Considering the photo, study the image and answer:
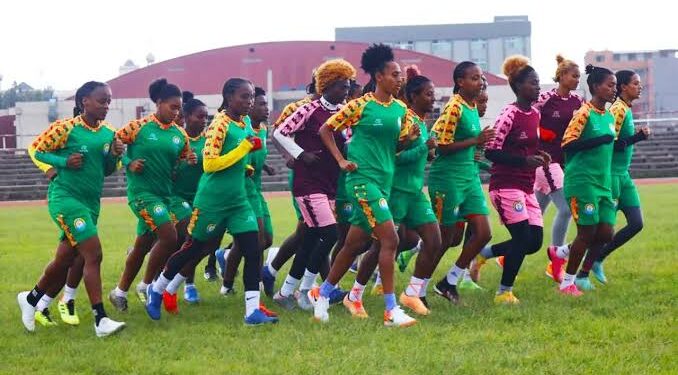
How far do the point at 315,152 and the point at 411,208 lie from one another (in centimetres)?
113

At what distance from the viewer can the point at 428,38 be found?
93438 mm

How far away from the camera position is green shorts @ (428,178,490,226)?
8.88m

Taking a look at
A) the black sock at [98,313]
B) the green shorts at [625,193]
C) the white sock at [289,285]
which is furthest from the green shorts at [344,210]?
the green shorts at [625,193]

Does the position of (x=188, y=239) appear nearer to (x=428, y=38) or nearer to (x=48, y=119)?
(x=48, y=119)

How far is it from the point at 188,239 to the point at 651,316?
151 inches

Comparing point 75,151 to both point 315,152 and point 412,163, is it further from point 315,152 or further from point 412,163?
point 412,163

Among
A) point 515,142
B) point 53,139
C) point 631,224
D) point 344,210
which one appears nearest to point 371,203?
point 344,210

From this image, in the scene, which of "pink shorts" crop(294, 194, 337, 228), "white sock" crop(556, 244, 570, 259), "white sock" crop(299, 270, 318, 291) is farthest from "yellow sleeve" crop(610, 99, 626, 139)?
"white sock" crop(299, 270, 318, 291)

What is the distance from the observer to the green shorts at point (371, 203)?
801cm

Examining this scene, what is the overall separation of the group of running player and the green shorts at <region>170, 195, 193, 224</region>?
0.05 ft

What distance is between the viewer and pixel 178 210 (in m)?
9.66

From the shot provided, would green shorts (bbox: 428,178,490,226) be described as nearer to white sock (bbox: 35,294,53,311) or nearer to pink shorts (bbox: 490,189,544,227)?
pink shorts (bbox: 490,189,544,227)

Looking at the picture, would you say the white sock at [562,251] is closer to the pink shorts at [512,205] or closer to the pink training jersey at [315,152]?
the pink shorts at [512,205]

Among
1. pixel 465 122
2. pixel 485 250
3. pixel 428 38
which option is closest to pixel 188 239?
pixel 465 122
